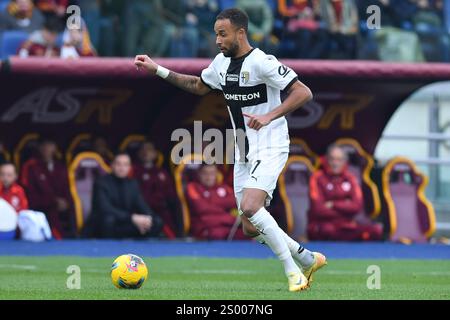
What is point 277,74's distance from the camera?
9266 mm

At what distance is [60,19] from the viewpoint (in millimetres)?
16797

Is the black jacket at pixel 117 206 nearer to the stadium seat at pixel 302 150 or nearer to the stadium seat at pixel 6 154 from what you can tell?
the stadium seat at pixel 6 154

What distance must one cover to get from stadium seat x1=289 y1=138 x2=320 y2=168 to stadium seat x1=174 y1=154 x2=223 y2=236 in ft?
4.11

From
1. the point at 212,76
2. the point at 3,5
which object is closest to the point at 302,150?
the point at 3,5

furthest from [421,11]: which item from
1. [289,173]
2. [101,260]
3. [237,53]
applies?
[237,53]

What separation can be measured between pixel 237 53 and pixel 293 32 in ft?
27.1

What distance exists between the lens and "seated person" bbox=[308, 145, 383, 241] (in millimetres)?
16688

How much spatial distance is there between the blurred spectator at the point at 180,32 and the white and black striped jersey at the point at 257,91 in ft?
24.9

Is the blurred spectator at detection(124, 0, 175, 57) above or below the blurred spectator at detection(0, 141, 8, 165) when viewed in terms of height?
above

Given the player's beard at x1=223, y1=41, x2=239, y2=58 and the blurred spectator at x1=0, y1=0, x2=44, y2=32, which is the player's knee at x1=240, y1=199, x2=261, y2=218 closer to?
the player's beard at x1=223, y1=41, x2=239, y2=58

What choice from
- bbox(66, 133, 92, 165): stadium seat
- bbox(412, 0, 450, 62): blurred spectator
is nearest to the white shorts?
bbox(66, 133, 92, 165): stadium seat

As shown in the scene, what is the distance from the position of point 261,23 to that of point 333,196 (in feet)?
9.09

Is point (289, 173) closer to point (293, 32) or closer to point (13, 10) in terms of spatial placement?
point (293, 32)
